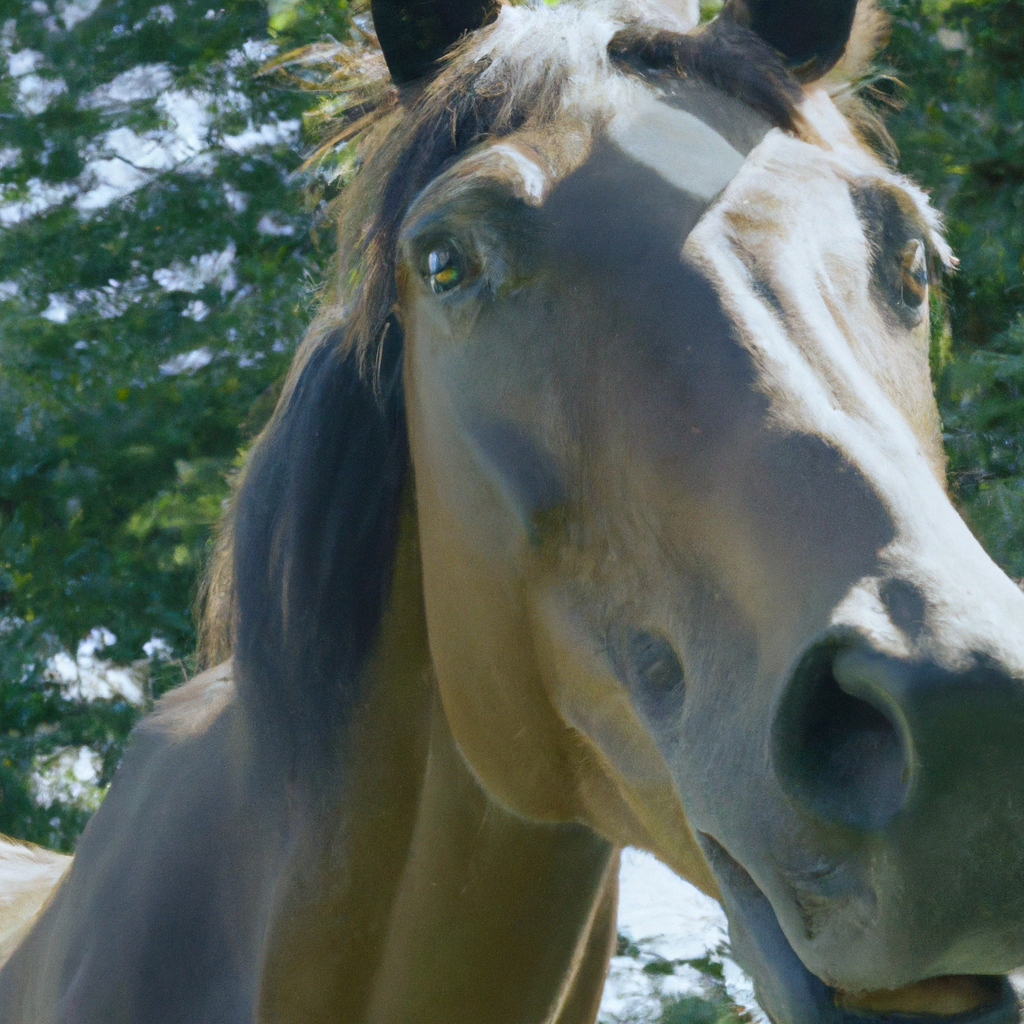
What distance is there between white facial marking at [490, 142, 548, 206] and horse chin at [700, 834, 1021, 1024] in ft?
2.91

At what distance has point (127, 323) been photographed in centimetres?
548

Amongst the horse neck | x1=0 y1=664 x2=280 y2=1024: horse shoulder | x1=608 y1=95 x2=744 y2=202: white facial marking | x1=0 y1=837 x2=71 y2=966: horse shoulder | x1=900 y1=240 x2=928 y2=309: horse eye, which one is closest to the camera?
x1=608 y1=95 x2=744 y2=202: white facial marking

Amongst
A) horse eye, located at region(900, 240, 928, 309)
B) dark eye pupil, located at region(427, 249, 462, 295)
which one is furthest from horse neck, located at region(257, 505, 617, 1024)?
horse eye, located at region(900, 240, 928, 309)

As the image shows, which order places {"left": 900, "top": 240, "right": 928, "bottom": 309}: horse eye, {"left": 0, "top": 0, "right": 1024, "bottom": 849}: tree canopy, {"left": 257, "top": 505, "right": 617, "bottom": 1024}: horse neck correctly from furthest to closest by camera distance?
{"left": 0, "top": 0, "right": 1024, "bottom": 849}: tree canopy → {"left": 257, "top": 505, "right": 617, "bottom": 1024}: horse neck → {"left": 900, "top": 240, "right": 928, "bottom": 309}: horse eye

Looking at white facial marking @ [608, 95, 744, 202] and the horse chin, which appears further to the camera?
white facial marking @ [608, 95, 744, 202]

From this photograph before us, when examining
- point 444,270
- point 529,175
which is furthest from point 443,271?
point 529,175

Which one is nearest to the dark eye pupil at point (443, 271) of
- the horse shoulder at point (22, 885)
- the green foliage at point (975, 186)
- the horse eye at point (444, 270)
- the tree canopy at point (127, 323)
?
the horse eye at point (444, 270)

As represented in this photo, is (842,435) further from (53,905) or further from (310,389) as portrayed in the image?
(53,905)

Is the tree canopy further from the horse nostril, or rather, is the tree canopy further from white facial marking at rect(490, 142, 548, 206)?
the horse nostril

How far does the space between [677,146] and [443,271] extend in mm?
357

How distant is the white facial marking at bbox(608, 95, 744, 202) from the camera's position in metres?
1.37

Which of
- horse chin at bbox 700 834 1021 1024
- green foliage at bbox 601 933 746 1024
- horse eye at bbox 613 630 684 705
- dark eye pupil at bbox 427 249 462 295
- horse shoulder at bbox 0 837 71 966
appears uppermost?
dark eye pupil at bbox 427 249 462 295

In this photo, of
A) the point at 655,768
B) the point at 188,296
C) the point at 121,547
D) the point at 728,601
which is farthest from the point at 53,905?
the point at 188,296

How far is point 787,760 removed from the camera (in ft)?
3.19
